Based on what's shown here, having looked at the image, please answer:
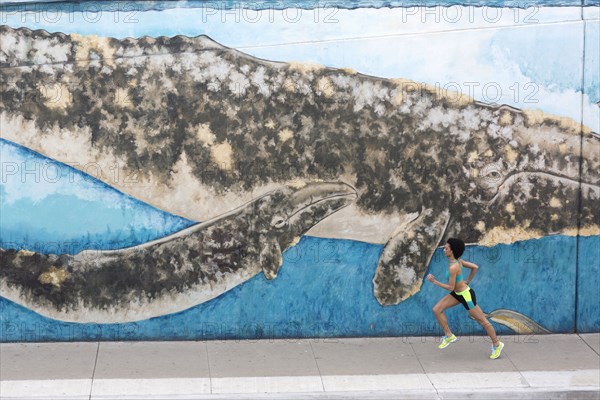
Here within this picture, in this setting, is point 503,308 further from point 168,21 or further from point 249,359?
point 168,21

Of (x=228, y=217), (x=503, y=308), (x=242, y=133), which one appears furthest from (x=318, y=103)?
(x=503, y=308)

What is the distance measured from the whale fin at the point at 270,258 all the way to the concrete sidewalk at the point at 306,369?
783mm

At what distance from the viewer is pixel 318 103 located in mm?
10875

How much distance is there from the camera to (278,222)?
10977mm

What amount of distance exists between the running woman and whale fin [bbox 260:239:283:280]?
1.62 m

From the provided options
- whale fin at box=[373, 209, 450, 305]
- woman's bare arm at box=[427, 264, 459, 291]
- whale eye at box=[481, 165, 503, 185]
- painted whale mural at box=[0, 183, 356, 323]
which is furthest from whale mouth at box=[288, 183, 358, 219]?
whale eye at box=[481, 165, 503, 185]

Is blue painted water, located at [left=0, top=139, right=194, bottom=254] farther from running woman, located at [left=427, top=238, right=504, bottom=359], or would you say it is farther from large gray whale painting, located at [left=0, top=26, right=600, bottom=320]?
running woman, located at [left=427, top=238, right=504, bottom=359]

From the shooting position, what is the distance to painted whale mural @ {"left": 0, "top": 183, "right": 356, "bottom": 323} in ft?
35.7

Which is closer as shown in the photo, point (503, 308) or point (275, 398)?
point (275, 398)

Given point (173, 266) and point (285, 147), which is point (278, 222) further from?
point (173, 266)

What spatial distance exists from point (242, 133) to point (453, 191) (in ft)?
A: 7.61

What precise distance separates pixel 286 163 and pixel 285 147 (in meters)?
0.17

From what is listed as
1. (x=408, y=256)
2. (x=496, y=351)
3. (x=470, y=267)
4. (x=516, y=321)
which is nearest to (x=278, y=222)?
(x=408, y=256)

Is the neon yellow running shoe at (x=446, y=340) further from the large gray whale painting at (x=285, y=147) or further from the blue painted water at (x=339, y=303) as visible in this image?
the large gray whale painting at (x=285, y=147)
